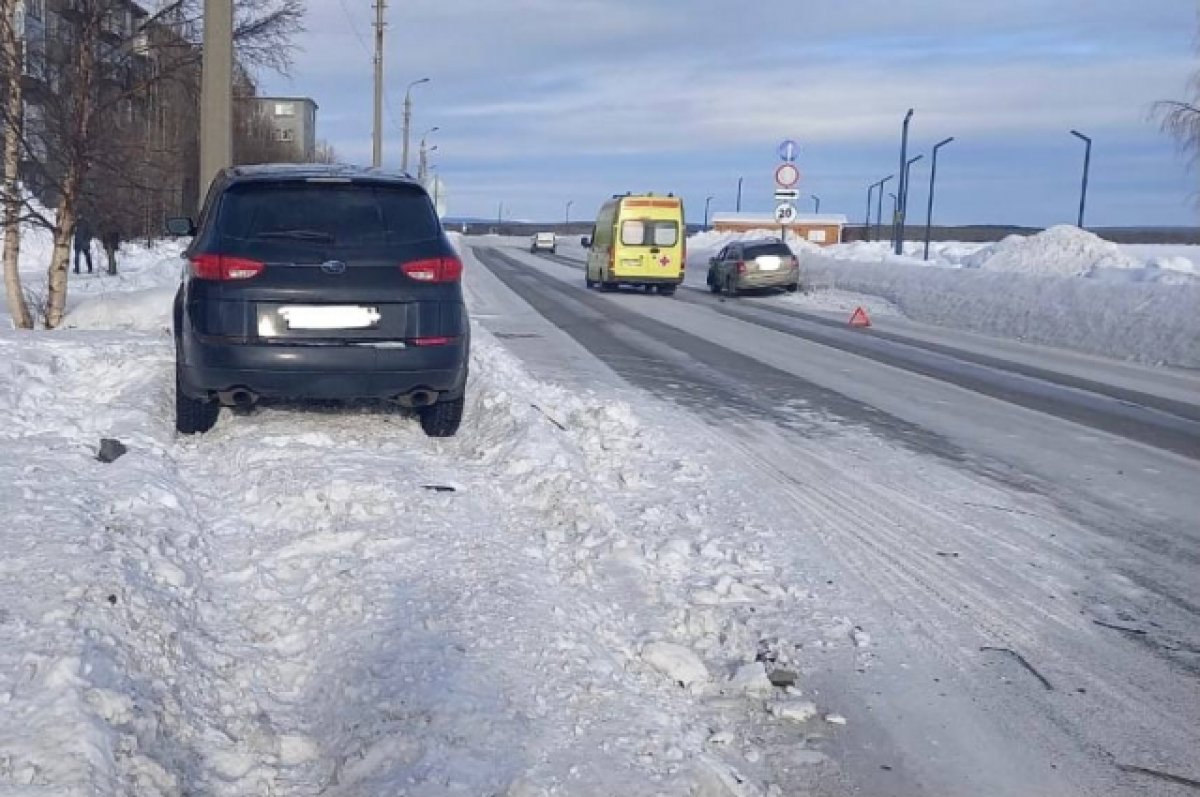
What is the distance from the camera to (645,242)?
32219 mm

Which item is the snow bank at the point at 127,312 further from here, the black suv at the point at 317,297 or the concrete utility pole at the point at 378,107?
the concrete utility pole at the point at 378,107

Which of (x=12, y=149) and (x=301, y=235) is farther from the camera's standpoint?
(x=12, y=149)

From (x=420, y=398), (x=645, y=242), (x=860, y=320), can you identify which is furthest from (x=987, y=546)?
(x=645, y=242)

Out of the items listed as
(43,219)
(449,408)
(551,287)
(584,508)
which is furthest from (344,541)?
(551,287)

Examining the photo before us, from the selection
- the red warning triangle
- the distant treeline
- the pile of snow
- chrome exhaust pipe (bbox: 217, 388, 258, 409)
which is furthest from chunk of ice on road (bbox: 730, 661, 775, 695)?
the distant treeline

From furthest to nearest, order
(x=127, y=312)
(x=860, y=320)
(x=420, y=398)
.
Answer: (x=860, y=320) → (x=127, y=312) → (x=420, y=398)

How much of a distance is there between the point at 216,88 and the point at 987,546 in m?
10.2

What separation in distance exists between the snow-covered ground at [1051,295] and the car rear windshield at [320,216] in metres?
15.0

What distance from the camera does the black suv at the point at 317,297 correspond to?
709 centimetres

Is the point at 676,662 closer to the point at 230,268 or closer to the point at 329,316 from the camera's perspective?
the point at 329,316

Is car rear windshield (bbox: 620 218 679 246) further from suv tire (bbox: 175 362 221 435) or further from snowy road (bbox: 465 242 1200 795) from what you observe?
suv tire (bbox: 175 362 221 435)

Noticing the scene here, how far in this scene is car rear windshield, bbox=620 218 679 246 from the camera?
106 feet

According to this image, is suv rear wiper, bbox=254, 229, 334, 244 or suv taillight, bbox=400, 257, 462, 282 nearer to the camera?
suv rear wiper, bbox=254, 229, 334, 244

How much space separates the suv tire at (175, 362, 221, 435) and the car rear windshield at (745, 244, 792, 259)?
1054 inches
